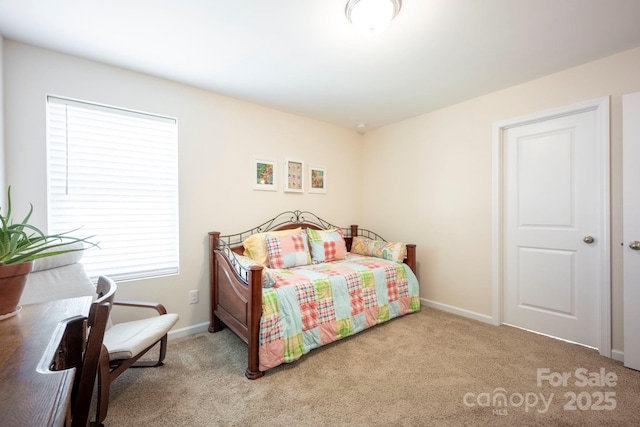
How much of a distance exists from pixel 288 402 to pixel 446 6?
8.34ft

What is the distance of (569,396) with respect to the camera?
5.63 feet

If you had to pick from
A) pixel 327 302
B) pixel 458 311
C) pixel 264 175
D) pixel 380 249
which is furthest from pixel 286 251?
pixel 458 311

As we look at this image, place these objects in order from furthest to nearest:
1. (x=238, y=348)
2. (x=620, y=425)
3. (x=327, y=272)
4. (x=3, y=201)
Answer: (x=327, y=272), (x=238, y=348), (x=3, y=201), (x=620, y=425)

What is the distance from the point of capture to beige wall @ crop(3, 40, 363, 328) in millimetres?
1972

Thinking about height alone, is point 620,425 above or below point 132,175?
below

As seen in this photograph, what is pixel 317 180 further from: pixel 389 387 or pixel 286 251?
pixel 389 387

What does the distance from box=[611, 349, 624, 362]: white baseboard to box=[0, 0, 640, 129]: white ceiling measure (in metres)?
2.29

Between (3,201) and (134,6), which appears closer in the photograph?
(134,6)

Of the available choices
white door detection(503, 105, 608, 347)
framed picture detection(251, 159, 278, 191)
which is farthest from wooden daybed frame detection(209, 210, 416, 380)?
white door detection(503, 105, 608, 347)

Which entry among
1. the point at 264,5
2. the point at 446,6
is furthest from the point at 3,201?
the point at 446,6

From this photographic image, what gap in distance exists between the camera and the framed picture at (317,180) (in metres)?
3.55

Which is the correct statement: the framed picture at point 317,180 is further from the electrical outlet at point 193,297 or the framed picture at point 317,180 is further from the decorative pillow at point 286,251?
the electrical outlet at point 193,297

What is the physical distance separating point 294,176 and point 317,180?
36cm

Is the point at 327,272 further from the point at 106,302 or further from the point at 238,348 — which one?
the point at 106,302
